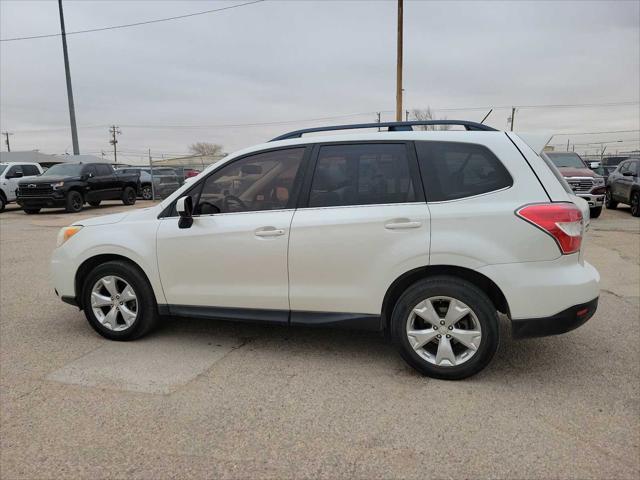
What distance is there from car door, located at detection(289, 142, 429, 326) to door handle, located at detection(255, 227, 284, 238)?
115mm

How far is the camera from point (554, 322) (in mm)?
3146

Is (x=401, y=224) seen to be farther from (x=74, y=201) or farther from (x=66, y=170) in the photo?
(x=66, y=170)

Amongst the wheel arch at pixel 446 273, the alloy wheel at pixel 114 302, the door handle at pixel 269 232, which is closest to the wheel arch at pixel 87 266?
the alloy wheel at pixel 114 302

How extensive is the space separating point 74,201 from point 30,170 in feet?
12.4

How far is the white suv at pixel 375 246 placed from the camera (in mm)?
3150

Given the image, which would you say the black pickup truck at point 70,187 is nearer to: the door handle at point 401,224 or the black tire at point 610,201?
the door handle at point 401,224

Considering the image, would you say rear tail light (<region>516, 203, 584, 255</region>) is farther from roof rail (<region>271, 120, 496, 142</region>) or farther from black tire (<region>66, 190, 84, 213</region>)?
black tire (<region>66, 190, 84, 213</region>)

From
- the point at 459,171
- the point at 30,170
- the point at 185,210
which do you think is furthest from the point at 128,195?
the point at 459,171

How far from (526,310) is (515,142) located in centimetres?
118

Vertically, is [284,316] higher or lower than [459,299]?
lower

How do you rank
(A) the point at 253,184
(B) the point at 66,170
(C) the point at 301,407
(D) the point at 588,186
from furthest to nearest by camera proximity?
1. (B) the point at 66,170
2. (D) the point at 588,186
3. (A) the point at 253,184
4. (C) the point at 301,407

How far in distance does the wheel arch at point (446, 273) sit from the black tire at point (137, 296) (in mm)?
2034

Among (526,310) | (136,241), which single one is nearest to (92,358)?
(136,241)

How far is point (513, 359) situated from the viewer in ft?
12.2
